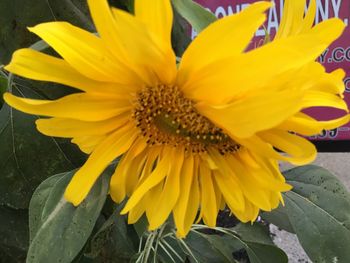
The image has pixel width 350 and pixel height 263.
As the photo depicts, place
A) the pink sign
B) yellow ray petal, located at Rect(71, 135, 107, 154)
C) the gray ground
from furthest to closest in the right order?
the gray ground
the pink sign
yellow ray petal, located at Rect(71, 135, 107, 154)

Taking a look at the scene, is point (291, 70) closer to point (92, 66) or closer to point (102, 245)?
point (92, 66)

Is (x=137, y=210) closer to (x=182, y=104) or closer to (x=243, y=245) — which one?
(x=182, y=104)

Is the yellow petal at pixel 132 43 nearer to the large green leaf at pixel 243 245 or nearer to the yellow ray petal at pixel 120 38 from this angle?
the yellow ray petal at pixel 120 38

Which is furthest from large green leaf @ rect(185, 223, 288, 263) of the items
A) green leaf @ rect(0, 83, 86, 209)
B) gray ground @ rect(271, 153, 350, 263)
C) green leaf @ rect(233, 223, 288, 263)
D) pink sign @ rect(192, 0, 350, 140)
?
gray ground @ rect(271, 153, 350, 263)

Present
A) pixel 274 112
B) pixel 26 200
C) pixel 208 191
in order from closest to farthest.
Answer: pixel 274 112 < pixel 208 191 < pixel 26 200

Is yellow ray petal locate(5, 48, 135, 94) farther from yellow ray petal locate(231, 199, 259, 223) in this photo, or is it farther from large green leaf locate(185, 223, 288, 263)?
large green leaf locate(185, 223, 288, 263)

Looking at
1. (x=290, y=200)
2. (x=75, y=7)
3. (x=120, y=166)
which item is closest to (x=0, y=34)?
(x=75, y=7)
